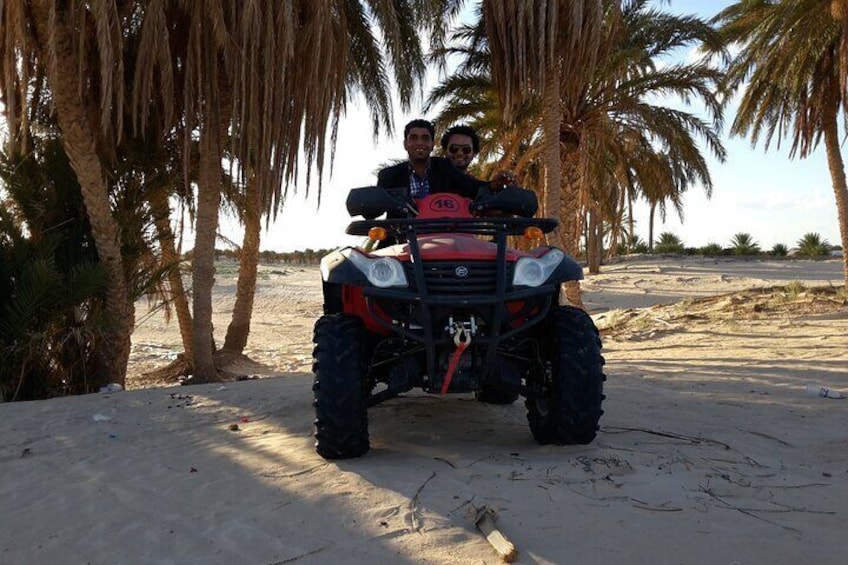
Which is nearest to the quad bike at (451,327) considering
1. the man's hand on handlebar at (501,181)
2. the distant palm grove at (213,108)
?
the man's hand on handlebar at (501,181)

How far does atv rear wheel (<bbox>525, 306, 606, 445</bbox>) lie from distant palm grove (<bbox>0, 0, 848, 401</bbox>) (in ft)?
18.5

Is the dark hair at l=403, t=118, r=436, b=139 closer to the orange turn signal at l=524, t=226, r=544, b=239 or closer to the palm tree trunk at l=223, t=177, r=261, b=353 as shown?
the orange turn signal at l=524, t=226, r=544, b=239

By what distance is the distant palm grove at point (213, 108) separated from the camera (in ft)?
24.2

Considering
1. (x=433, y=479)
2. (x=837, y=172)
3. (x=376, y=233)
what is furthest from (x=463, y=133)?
→ (x=837, y=172)

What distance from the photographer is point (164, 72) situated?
788 cm

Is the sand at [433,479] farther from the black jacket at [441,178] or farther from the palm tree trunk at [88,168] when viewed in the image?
the palm tree trunk at [88,168]

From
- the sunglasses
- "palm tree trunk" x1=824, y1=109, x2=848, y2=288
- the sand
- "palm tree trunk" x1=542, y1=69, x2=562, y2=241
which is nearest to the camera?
the sand

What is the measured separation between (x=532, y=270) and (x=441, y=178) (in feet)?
4.71

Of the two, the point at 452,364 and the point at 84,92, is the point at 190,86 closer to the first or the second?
the point at 84,92

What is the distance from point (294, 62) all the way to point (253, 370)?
5.08 m

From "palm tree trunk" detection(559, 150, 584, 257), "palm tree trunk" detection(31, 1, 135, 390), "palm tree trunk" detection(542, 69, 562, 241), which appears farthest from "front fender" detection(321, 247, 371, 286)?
"palm tree trunk" detection(559, 150, 584, 257)

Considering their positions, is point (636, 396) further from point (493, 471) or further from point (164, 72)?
point (164, 72)

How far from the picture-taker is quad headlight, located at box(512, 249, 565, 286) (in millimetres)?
3334

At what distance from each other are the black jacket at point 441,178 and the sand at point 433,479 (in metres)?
1.57
